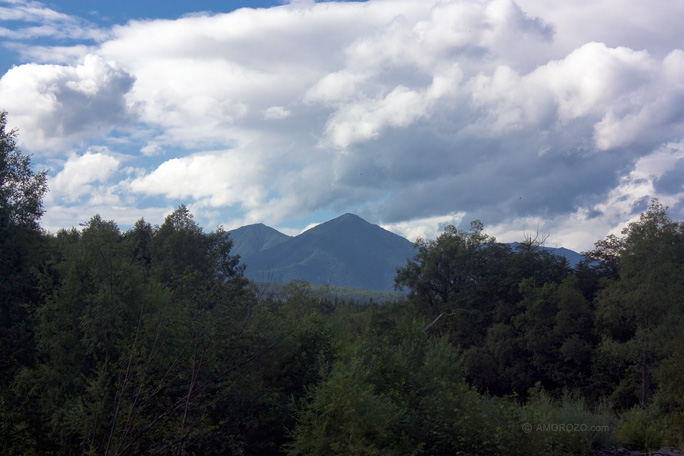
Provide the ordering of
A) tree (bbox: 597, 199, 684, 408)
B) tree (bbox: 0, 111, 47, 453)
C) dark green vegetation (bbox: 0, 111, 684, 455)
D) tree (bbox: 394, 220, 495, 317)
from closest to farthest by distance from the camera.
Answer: dark green vegetation (bbox: 0, 111, 684, 455) < tree (bbox: 0, 111, 47, 453) < tree (bbox: 597, 199, 684, 408) < tree (bbox: 394, 220, 495, 317)

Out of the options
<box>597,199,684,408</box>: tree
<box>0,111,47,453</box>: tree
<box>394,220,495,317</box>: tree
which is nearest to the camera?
<box>0,111,47,453</box>: tree

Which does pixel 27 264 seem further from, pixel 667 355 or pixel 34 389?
pixel 667 355

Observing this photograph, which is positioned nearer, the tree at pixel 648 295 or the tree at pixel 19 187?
the tree at pixel 19 187

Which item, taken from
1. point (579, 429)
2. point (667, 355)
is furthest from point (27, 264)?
point (667, 355)

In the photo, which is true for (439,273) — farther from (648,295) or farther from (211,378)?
(211,378)

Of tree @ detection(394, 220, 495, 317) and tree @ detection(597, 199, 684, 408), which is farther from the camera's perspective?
tree @ detection(394, 220, 495, 317)

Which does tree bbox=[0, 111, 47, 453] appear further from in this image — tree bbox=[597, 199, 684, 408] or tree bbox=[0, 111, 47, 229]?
tree bbox=[597, 199, 684, 408]

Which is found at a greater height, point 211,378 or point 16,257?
point 16,257

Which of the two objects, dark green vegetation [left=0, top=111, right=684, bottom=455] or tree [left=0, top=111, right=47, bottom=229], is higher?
tree [left=0, top=111, right=47, bottom=229]

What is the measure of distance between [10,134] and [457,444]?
786 inches

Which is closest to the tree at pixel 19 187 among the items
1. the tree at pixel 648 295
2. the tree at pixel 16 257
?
the tree at pixel 16 257

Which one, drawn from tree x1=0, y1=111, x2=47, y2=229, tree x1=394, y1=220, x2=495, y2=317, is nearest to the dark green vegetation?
tree x1=0, y1=111, x2=47, y2=229

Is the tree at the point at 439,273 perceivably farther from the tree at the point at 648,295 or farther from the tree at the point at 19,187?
the tree at the point at 19,187

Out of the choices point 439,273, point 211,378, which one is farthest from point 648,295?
point 211,378
